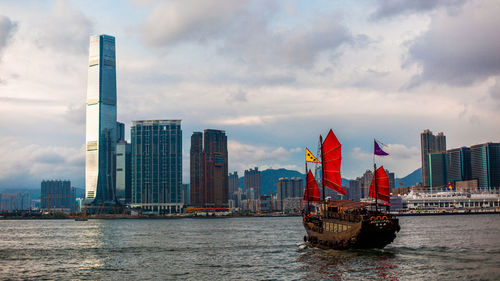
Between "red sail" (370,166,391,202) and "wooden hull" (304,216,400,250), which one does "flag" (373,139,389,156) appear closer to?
"red sail" (370,166,391,202)

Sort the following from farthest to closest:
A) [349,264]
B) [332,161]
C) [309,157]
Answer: [309,157] → [332,161] → [349,264]

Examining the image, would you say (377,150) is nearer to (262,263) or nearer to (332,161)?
(332,161)

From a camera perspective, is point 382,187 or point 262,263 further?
point 382,187

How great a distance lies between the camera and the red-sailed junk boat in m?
70.3

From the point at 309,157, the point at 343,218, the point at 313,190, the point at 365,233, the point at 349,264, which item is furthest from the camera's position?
the point at 309,157

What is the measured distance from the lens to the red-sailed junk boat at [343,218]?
7031 centimetres

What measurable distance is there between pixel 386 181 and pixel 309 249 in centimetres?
1658

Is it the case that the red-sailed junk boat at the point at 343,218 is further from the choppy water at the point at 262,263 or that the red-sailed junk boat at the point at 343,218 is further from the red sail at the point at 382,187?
the choppy water at the point at 262,263

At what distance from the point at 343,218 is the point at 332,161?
16111mm

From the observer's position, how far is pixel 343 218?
75.9 meters

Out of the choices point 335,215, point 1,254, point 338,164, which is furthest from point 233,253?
point 1,254

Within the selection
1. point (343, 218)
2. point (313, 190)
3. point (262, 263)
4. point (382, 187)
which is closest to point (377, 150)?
point (382, 187)

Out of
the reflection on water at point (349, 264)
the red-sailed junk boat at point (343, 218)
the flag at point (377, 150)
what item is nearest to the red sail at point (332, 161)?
the red-sailed junk boat at point (343, 218)

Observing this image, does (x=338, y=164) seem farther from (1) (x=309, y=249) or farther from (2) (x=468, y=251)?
(2) (x=468, y=251)
